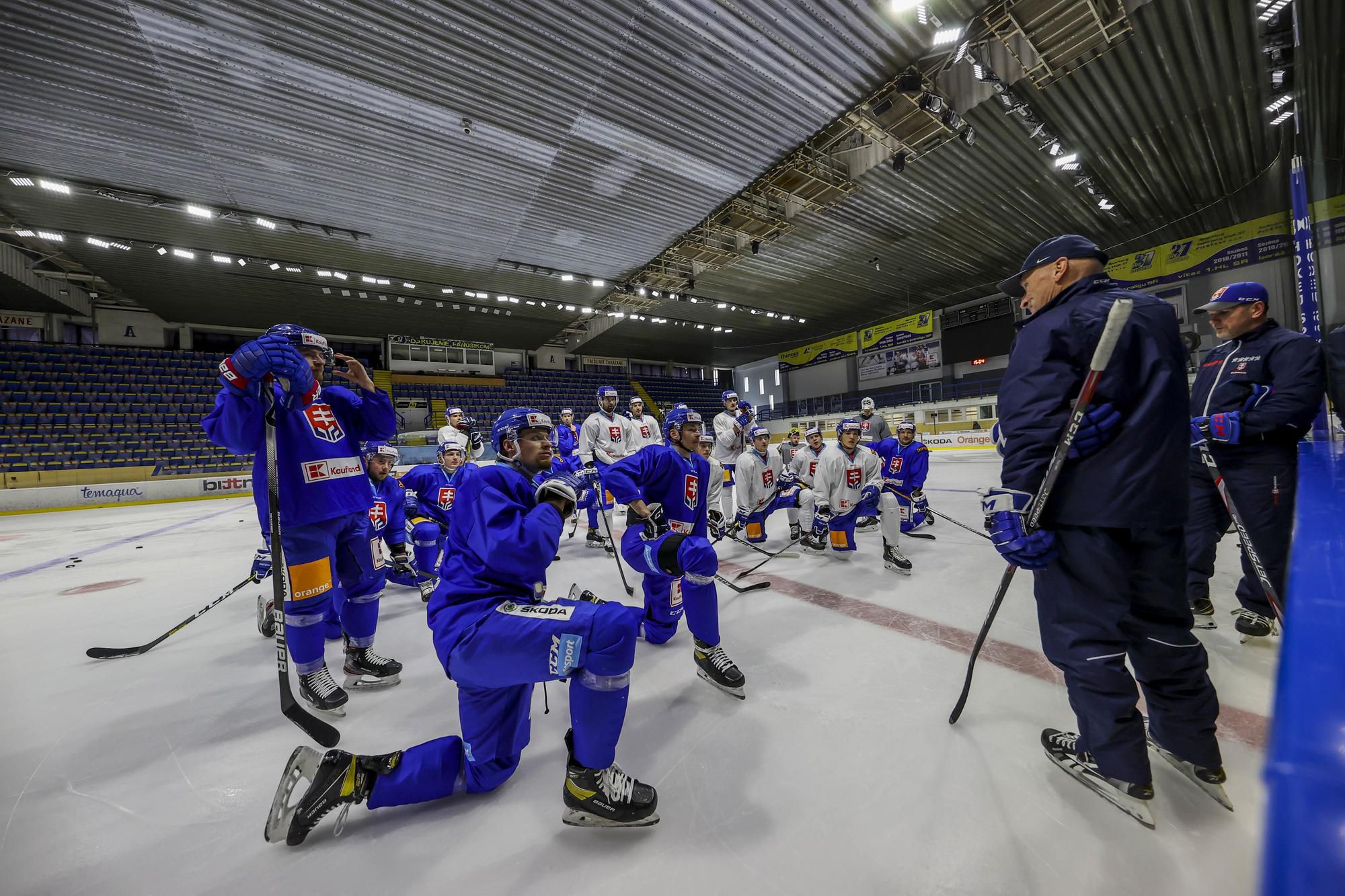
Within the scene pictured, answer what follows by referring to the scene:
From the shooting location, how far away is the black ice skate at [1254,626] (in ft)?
9.55

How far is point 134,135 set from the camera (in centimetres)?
749

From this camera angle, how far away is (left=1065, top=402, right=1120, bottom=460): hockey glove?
1.74m

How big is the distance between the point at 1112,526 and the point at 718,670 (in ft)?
6.41

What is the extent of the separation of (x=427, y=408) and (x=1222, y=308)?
24.2 m

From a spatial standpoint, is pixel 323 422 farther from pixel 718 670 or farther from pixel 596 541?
pixel 596 541

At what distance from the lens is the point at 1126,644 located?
1831 mm

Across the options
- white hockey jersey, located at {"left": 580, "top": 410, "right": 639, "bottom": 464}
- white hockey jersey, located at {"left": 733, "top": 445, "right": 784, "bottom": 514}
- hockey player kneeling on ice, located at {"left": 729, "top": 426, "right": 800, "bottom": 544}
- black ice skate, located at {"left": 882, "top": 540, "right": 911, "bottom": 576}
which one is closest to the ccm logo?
hockey player kneeling on ice, located at {"left": 729, "top": 426, "right": 800, "bottom": 544}

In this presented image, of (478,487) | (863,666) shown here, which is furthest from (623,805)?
(863,666)

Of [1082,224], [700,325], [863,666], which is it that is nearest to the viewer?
[863,666]

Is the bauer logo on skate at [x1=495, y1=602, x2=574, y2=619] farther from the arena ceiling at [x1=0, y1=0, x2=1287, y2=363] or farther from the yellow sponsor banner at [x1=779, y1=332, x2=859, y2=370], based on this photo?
the yellow sponsor banner at [x1=779, y1=332, x2=859, y2=370]

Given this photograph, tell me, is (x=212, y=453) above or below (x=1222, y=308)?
below

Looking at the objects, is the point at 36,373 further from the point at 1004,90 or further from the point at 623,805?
the point at 1004,90

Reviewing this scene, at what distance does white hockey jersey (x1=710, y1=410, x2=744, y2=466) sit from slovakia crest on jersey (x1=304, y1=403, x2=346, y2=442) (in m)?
5.57

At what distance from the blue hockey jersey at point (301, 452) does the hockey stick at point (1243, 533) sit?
486 cm
